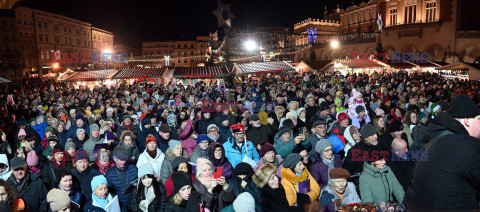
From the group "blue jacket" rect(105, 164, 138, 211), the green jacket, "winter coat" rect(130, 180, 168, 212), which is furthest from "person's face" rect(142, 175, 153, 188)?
the green jacket

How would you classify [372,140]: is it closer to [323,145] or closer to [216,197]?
[323,145]

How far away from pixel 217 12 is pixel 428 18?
86.5 feet

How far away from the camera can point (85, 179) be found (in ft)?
15.1

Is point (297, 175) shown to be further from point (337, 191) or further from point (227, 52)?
point (227, 52)

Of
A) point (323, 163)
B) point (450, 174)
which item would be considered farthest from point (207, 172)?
point (450, 174)

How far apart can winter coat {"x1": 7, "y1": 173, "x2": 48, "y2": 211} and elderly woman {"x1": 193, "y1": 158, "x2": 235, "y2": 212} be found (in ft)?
7.25

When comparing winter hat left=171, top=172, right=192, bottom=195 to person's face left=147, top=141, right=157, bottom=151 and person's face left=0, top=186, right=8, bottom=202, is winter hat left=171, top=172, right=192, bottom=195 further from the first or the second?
person's face left=0, top=186, right=8, bottom=202

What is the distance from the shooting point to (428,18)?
35.0m

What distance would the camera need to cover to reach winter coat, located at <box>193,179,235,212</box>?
11.6 feet

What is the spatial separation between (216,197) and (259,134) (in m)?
3.30

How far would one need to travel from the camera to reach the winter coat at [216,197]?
3.53 metres

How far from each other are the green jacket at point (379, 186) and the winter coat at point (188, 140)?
327 centimetres

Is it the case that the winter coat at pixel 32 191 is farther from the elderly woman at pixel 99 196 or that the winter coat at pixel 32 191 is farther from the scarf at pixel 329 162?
the scarf at pixel 329 162

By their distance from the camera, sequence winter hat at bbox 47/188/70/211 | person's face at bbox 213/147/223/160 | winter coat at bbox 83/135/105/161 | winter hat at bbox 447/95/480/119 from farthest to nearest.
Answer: winter coat at bbox 83/135/105/161 < person's face at bbox 213/147/223/160 < winter hat at bbox 47/188/70/211 < winter hat at bbox 447/95/480/119
